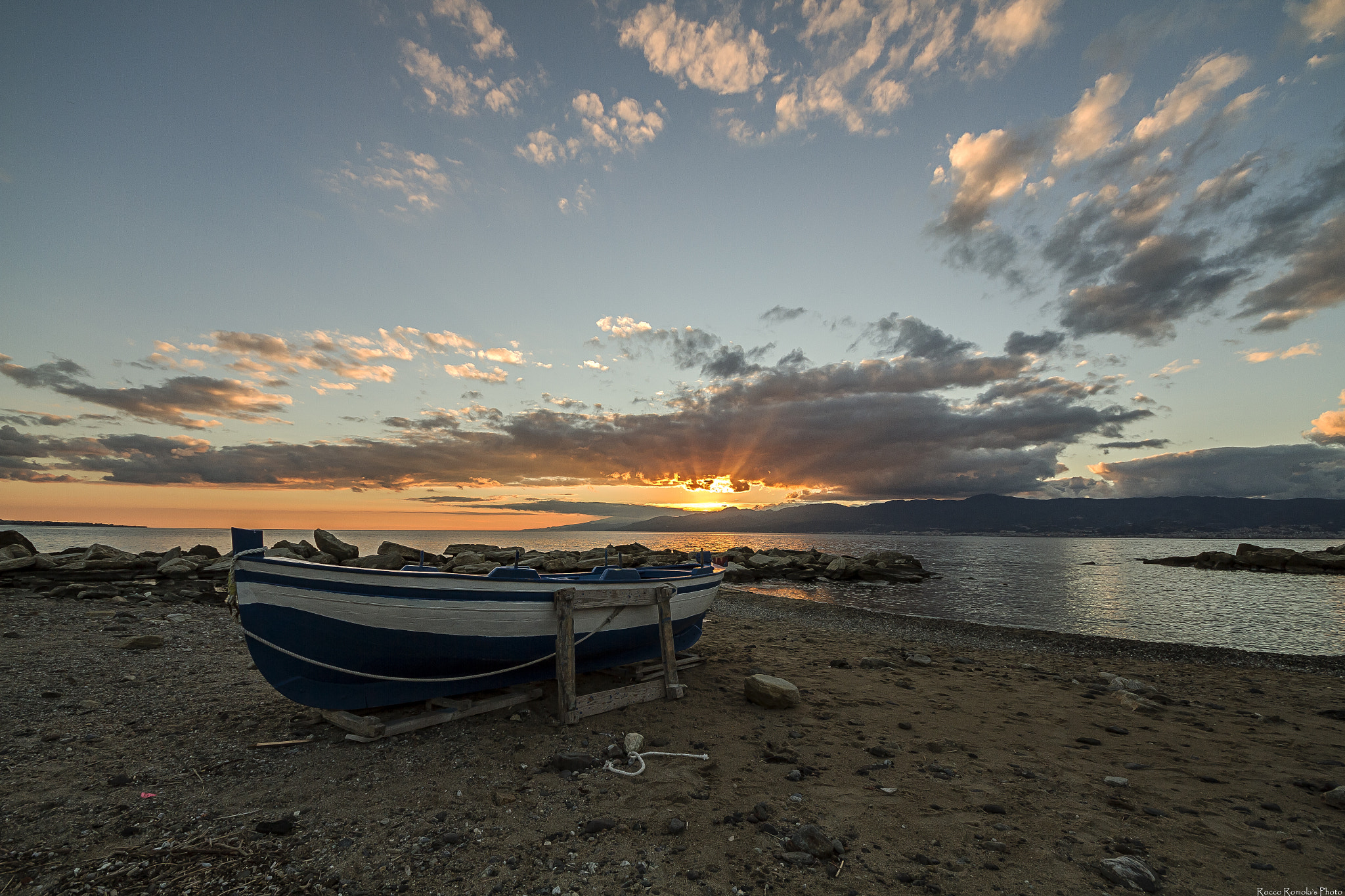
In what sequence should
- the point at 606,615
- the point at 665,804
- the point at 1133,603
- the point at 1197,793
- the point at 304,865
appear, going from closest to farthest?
the point at 304,865 → the point at 665,804 → the point at 1197,793 → the point at 606,615 → the point at 1133,603

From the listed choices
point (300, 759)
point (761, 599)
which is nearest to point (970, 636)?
Result: point (761, 599)

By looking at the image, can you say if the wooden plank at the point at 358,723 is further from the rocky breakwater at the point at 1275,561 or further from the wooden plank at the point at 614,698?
the rocky breakwater at the point at 1275,561

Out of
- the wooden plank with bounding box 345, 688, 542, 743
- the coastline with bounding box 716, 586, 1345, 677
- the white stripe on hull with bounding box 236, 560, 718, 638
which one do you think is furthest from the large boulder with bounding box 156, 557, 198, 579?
the coastline with bounding box 716, 586, 1345, 677

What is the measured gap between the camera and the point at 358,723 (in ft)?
20.1

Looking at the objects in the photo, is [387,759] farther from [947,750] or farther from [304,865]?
[947,750]

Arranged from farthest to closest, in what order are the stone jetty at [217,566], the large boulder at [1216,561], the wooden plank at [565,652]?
the large boulder at [1216,561] < the stone jetty at [217,566] < the wooden plank at [565,652]

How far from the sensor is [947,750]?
6520mm

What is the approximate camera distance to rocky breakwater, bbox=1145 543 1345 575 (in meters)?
45.2

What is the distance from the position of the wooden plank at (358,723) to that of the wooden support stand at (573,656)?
2.10m

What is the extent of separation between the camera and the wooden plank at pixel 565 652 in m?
6.81

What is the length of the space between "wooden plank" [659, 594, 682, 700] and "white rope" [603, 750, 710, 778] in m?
1.87

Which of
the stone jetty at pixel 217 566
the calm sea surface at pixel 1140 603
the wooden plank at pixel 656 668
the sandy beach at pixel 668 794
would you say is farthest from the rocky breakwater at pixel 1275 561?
the wooden plank at pixel 656 668

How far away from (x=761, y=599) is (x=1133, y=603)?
19923 mm

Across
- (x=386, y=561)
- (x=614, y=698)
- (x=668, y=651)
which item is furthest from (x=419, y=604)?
(x=386, y=561)
